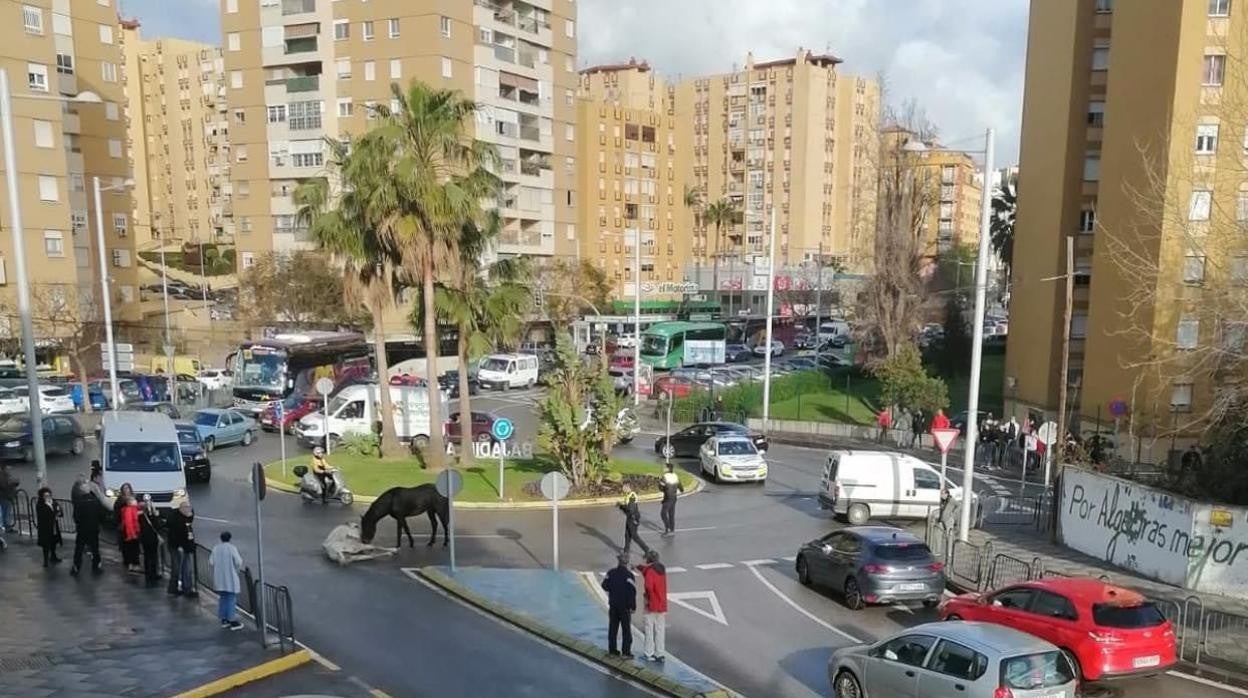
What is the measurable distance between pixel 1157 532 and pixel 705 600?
31.3 ft

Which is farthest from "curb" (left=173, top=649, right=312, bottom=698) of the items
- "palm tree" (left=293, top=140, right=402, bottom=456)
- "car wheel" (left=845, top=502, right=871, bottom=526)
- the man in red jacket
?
"palm tree" (left=293, top=140, right=402, bottom=456)

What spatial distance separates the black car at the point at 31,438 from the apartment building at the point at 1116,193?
113ft

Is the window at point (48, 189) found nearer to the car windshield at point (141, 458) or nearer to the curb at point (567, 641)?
the car windshield at point (141, 458)

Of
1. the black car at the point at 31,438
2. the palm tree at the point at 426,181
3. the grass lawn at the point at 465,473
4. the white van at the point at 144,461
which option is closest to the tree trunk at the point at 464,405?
the grass lawn at the point at 465,473

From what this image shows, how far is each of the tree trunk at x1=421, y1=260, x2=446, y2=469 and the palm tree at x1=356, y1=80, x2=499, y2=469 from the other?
33mm

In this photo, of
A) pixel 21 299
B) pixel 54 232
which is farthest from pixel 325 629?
pixel 54 232

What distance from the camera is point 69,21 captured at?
58625 mm

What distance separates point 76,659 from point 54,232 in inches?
2063

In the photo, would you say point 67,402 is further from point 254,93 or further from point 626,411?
point 254,93

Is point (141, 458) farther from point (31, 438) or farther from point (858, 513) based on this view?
point (858, 513)

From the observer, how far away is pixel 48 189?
5388cm

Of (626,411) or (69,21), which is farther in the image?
(69,21)

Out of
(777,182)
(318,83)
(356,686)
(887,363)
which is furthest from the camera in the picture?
(777,182)

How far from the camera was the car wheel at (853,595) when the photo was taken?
599 inches
